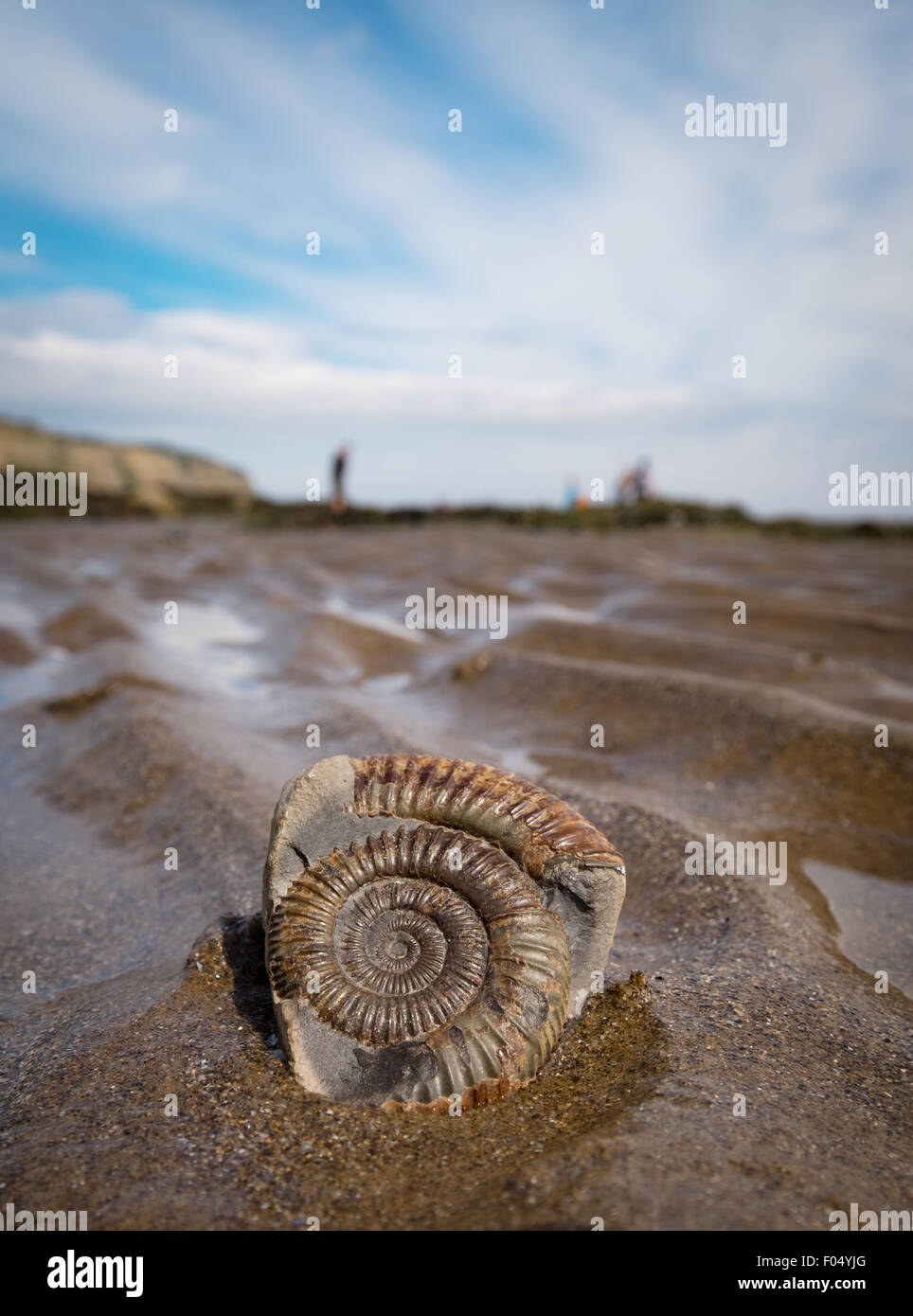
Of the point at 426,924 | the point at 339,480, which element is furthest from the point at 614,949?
the point at 339,480

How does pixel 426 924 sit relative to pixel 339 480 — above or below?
below

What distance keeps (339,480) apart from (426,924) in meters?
29.6

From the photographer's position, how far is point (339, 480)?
3134 cm

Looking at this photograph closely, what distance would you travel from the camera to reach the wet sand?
253cm

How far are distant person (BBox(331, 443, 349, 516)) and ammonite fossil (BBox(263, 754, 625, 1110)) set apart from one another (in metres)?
28.2

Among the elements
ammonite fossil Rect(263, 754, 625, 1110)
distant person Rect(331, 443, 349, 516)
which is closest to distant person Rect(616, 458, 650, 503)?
distant person Rect(331, 443, 349, 516)

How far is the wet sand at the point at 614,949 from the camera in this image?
253 cm

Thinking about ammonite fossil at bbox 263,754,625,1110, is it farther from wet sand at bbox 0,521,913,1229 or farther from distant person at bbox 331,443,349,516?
distant person at bbox 331,443,349,516

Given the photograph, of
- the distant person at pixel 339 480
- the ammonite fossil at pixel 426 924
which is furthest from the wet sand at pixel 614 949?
the distant person at pixel 339 480

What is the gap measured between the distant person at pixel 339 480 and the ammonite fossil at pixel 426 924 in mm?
28164

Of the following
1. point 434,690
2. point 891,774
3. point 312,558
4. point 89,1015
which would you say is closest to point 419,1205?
point 89,1015

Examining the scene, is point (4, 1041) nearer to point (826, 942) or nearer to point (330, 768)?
point (330, 768)

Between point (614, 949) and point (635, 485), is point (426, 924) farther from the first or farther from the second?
point (635, 485)

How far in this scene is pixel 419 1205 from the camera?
2467 millimetres
